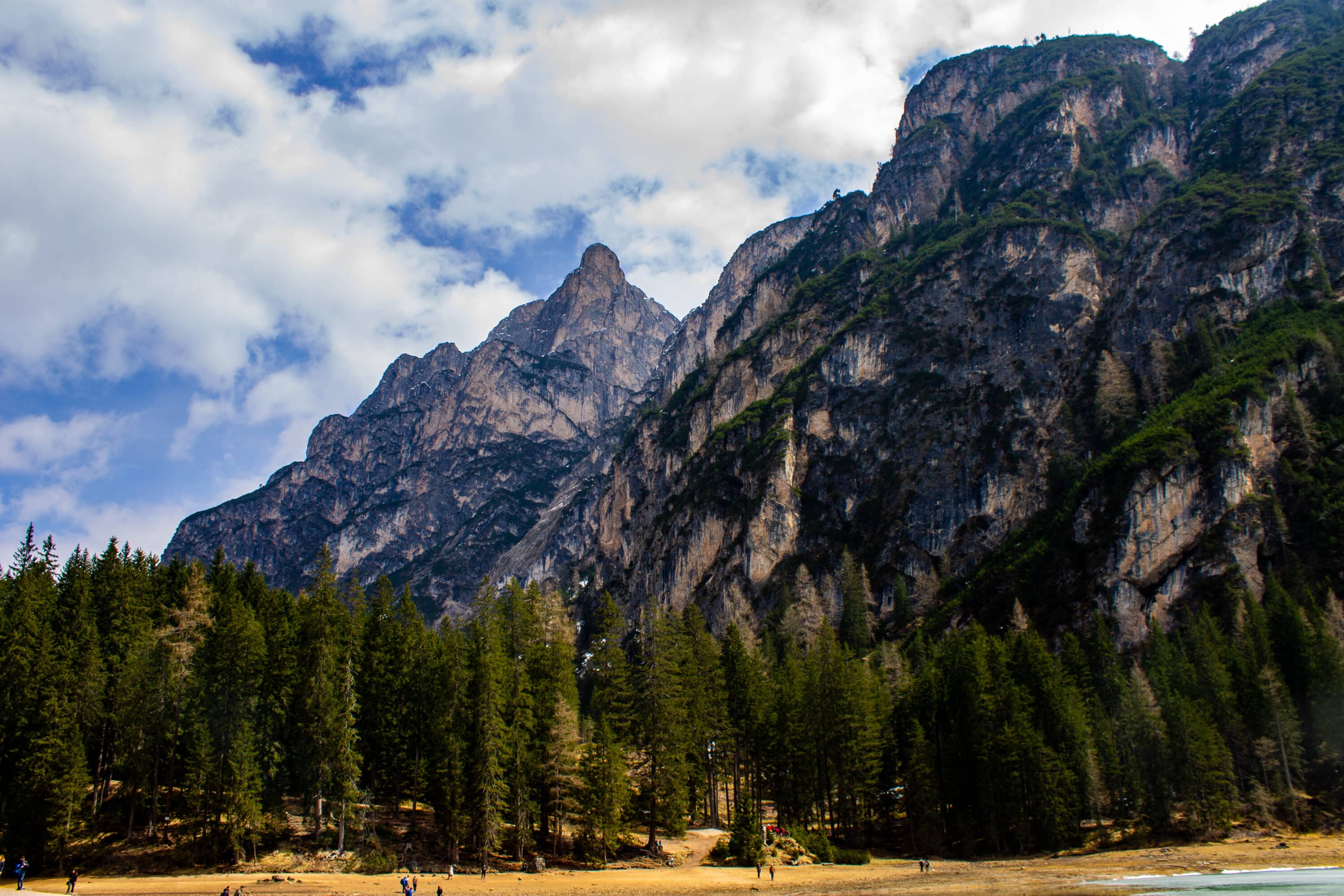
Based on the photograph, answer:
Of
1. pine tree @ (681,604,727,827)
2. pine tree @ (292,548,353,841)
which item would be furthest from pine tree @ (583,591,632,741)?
pine tree @ (292,548,353,841)

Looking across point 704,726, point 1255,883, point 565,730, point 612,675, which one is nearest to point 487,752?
point 565,730

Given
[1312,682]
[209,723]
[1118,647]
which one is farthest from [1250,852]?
[209,723]

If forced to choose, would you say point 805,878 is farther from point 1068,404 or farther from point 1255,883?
point 1068,404

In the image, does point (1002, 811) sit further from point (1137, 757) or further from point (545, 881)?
point (545, 881)

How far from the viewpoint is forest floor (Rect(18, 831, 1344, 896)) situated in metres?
36.8

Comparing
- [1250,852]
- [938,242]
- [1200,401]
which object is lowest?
[1250,852]

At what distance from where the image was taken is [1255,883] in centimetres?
4147

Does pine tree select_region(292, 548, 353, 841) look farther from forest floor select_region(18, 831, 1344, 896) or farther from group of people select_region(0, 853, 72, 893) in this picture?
group of people select_region(0, 853, 72, 893)

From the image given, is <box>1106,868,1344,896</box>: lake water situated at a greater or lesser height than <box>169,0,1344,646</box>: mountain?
lesser

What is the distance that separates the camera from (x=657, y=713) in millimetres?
52469

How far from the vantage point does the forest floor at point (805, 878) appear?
36.8 m

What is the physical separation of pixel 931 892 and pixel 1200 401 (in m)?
95.7

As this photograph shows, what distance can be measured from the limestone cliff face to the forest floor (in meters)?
52.2

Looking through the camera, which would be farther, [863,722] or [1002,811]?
[863,722]
